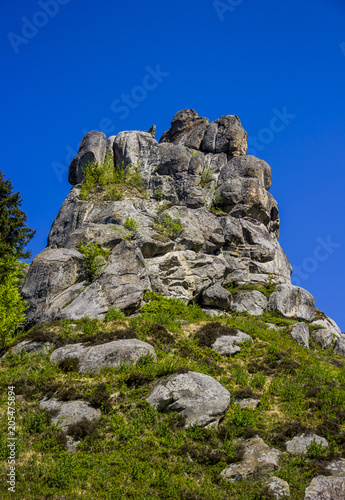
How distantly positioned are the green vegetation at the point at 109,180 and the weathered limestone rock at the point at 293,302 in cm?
1679

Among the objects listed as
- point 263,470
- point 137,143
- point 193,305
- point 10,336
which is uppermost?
point 137,143

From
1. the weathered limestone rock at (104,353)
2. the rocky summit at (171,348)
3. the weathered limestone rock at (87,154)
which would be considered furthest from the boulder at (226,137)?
the weathered limestone rock at (104,353)

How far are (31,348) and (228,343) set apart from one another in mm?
10320

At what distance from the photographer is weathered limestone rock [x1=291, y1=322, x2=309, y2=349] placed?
29.0 m

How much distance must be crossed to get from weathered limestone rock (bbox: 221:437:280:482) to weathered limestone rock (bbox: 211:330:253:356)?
8.43m

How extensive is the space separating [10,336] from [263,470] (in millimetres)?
14918

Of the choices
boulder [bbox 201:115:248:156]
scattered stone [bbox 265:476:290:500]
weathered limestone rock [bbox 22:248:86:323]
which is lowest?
scattered stone [bbox 265:476:290:500]

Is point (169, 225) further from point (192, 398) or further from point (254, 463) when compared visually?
point (254, 463)

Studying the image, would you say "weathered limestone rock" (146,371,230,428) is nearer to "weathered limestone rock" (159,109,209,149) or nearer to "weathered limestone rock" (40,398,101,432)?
"weathered limestone rock" (40,398,101,432)

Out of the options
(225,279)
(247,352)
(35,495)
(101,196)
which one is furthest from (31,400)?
(101,196)

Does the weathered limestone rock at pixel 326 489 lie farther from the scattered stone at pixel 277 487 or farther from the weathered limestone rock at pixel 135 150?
the weathered limestone rock at pixel 135 150

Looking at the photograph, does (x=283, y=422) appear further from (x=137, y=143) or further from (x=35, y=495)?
(x=137, y=143)

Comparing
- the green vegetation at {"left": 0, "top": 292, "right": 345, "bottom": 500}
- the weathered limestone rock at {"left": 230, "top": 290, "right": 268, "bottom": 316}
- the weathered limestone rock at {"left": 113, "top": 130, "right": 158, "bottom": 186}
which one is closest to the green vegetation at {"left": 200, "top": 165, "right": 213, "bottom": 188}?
the weathered limestone rock at {"left": 113, "top": 130, "right": 158, "bottom": 186}

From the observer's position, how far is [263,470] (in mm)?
13477
